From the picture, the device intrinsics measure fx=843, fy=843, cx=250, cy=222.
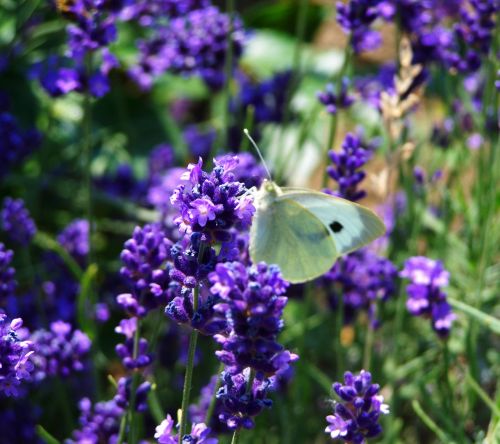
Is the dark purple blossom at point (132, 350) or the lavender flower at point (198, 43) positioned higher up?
the lavender flower at point (198, 43)

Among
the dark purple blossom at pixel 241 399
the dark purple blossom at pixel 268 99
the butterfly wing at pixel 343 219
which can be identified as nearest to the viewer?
the dark purple blossom at pixel 241 399

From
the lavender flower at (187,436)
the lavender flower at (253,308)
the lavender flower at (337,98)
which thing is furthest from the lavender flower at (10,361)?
the lavender flower at (337,98)

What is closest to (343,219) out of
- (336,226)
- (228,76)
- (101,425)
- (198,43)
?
(336,226)

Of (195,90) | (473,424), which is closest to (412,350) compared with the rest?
(473,424)

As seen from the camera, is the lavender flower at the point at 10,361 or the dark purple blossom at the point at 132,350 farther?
the dark purple blossom at the point at 132,350

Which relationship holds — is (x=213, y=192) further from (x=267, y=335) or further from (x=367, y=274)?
(x=367, y=274)

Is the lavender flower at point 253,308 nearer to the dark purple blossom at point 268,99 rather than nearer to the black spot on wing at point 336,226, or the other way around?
the black spot on wing at point 336,226

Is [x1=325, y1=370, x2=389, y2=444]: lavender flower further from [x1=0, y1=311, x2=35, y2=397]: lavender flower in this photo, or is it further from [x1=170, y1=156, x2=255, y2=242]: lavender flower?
[x1=0, y1=311, x2=35, y2=397]: lavender flower

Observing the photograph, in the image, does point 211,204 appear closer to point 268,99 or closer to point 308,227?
point 308,227
